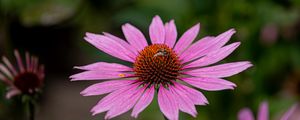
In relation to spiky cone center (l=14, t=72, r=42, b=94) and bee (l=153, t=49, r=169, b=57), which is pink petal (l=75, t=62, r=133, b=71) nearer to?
bee (l=153, t=49, r=169, b=57)

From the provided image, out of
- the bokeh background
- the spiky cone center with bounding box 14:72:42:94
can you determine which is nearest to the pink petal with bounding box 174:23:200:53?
the spiky cone center with bounding box 14:72:42:94

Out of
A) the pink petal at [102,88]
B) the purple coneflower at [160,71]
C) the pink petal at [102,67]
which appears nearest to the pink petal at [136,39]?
the purple coneflower at [160,71]

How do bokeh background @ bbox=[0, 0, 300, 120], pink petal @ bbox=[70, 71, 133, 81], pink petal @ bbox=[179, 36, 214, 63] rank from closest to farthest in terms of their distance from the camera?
pink petal @ bbox=[70, 71, 133, 81] → pink petal @ bbox=[179, 36, 214, 63] → bokeh background @ bbox=[0, 0, 300, 120]

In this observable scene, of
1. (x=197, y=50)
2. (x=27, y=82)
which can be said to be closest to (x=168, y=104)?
(x=197, y=50)

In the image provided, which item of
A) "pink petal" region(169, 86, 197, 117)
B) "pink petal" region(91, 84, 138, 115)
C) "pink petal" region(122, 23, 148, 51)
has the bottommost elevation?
"pink petal" region(169, 86, 197, 117)

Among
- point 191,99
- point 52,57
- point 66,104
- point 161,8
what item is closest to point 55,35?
point 52,57

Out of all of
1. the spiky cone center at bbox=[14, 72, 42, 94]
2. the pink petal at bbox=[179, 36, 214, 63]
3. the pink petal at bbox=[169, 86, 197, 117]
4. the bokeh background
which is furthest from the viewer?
the bokeh background

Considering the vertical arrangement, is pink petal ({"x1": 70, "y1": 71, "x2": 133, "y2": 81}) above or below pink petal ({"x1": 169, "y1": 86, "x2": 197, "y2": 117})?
above
